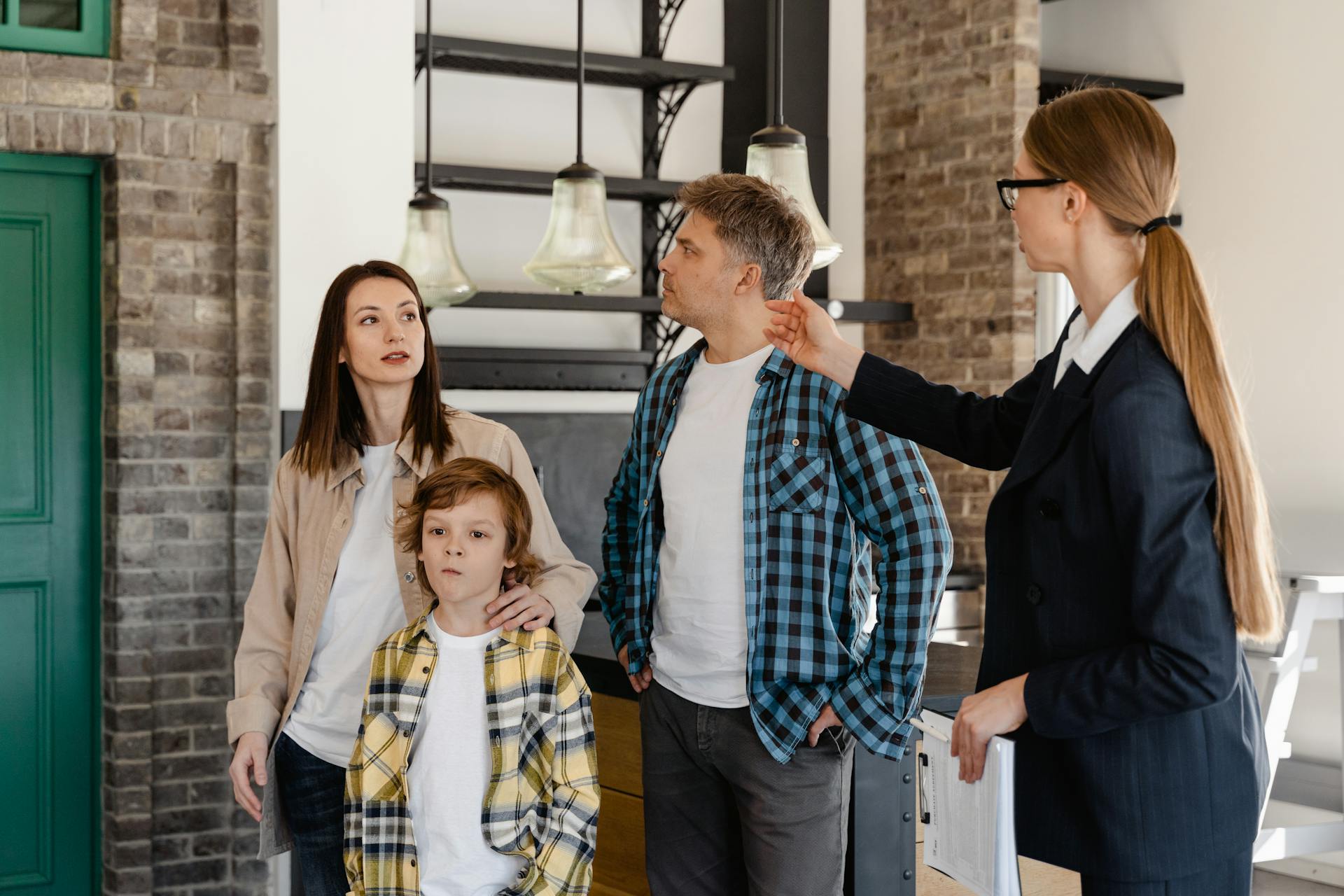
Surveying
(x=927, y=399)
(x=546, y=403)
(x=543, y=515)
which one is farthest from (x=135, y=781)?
(x=927, y=399)

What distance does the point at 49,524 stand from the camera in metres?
3.68

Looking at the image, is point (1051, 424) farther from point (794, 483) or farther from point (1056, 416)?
point (794, 483)

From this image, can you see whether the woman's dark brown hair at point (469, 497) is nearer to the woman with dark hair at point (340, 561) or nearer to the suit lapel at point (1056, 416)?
the woman with dark hair at point (340, 561)

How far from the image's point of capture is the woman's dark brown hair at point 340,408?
2.11 metres

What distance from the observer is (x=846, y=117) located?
527 cm

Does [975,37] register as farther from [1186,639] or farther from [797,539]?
[1186,639]

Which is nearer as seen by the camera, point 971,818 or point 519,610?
point 971,818

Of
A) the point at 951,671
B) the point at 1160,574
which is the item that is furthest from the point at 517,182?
the point at 1160,574

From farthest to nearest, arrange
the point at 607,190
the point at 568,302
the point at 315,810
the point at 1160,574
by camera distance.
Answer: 1. the point at 607,190
2. the point at 568,302
3. the point at 315,810
4. the point at 1160,574

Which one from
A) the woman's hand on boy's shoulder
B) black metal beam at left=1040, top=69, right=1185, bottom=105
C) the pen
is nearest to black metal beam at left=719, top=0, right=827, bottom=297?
black metal beam at left=1040, top=69, right=1185, bottom=105

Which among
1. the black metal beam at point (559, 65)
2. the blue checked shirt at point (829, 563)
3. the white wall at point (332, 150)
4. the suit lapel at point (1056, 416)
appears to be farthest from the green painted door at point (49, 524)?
the suit lapel at point (1056, 416)

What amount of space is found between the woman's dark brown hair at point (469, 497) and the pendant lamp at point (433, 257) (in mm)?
1475

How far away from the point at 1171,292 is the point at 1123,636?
36 centimetres

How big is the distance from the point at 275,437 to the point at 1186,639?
2.78 meters
